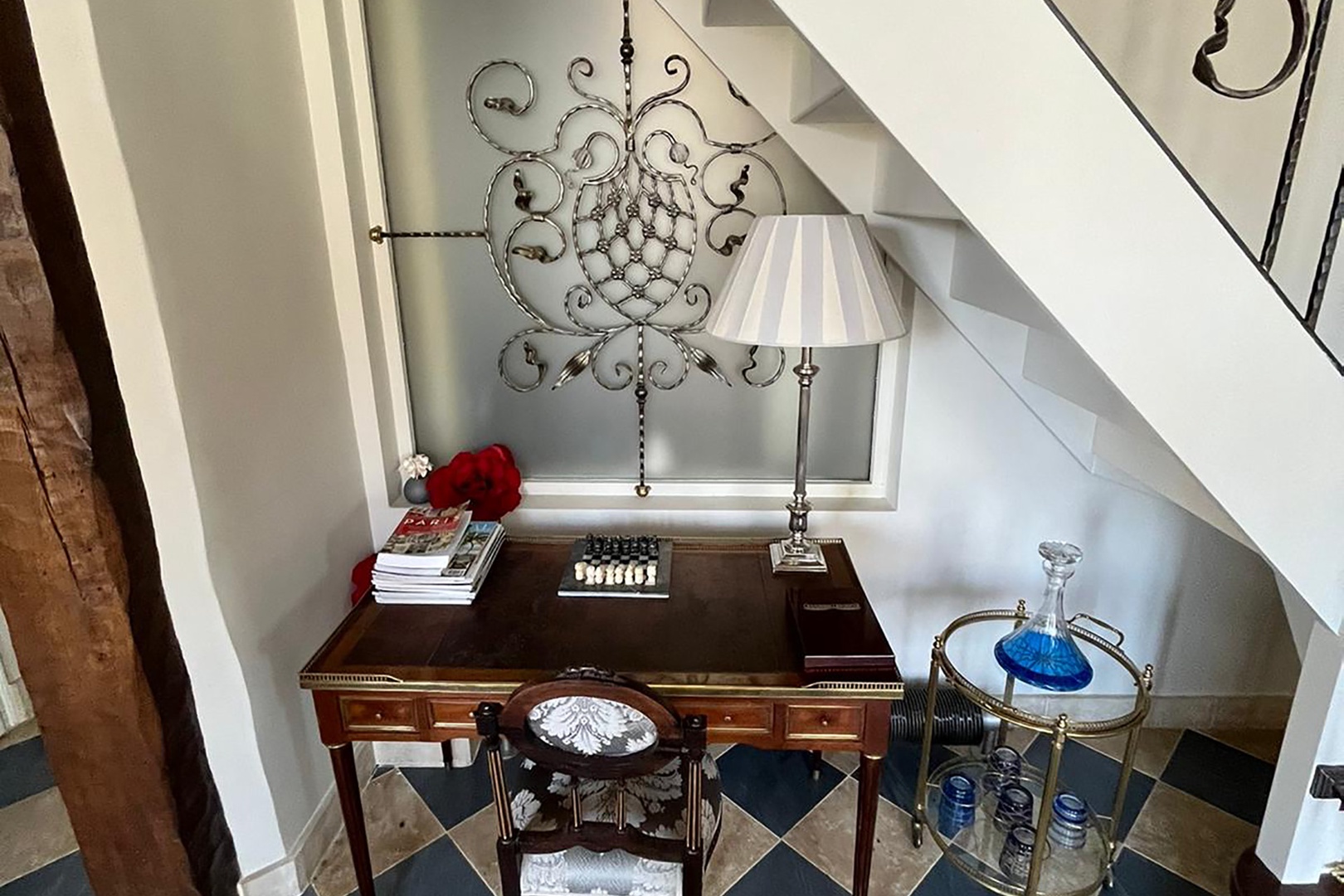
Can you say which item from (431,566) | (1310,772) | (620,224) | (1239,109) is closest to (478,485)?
(431,566)

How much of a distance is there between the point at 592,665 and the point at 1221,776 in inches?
71.4

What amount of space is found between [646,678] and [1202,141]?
168cm

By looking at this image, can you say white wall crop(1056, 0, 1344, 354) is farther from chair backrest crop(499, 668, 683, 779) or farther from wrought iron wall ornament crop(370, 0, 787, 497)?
chair backrest crop(499, 668, 683, 779)

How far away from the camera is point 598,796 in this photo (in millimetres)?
1495

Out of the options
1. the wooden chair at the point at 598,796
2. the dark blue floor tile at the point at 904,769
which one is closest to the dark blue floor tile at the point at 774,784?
the dark blue floor tile at the point at 904,769

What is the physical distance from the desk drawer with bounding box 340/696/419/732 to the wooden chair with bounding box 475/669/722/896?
260mm

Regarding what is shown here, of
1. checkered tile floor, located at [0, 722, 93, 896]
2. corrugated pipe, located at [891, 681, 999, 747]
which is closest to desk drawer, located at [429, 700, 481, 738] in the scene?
checkered tile floor, located at [0, 722, 93, 896]

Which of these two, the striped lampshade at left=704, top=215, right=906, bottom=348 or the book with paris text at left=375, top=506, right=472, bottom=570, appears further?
the book with paris text at left=375, top=506, right=472, bottom=570

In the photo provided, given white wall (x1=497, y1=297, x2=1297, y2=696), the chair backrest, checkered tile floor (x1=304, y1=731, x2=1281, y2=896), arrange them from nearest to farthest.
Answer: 1. the chair backrest
2. checkered tile floor (x1=304, y1=731, x2=1281, y2=896)
3. white wall (x1=497, y1=297, x2=1297, y2=696)

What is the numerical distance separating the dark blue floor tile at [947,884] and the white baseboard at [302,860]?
1.41 metres

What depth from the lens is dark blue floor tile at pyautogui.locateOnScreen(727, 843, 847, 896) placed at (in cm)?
178

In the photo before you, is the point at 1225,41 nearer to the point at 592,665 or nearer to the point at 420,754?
the point at 592,665

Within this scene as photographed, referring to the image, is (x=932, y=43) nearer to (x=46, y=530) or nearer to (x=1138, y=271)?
(x=1138, y=271)

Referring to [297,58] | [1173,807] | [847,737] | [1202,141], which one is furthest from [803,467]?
[297,58]
